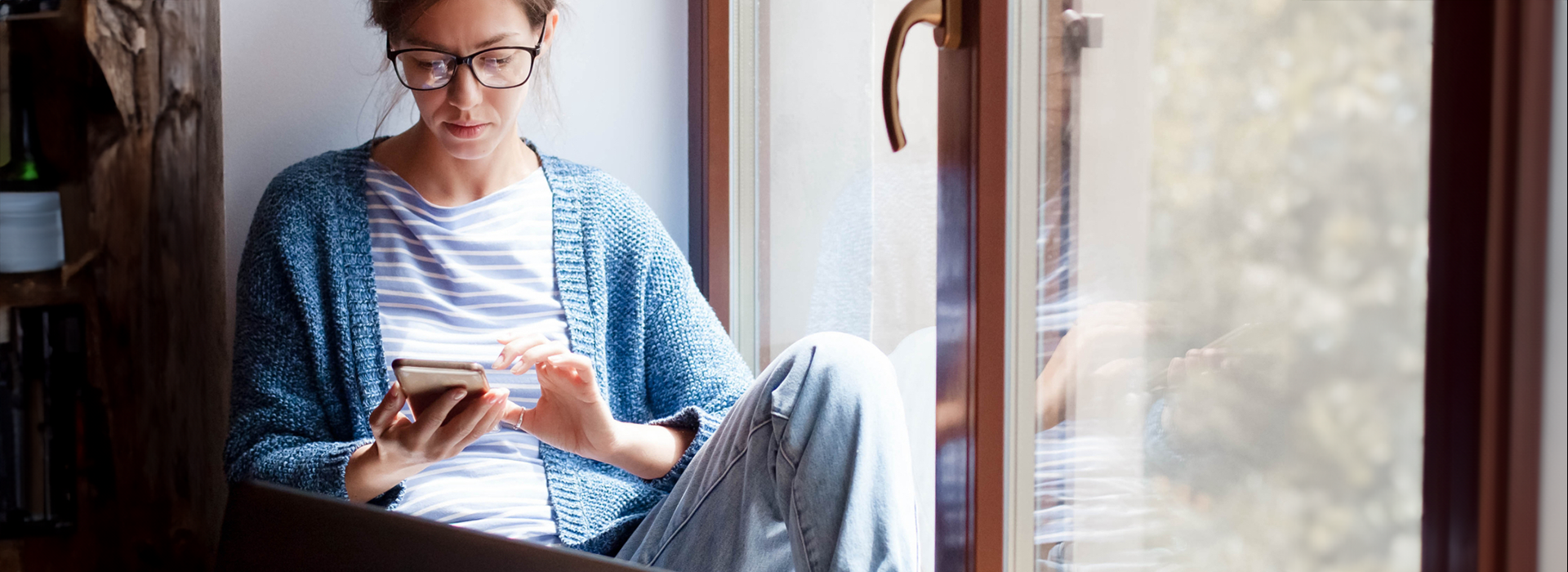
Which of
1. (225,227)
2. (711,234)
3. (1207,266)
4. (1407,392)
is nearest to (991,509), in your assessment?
(1207,266)

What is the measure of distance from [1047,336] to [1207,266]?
0.21 meters

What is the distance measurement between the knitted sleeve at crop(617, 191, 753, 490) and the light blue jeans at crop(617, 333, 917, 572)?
0.67 ft

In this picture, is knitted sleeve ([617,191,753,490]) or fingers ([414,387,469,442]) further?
knitted sleeve ([617,191,753,490])

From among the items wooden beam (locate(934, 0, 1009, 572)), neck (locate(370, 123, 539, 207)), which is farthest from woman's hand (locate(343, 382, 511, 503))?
wooden beam (locate(934, 0, 1009, 572))

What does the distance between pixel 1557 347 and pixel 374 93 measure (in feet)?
4.69

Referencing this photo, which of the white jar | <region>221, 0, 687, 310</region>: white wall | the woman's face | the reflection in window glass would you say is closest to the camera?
the reflection in window glass

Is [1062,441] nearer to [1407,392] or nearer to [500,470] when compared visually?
[1407,392]

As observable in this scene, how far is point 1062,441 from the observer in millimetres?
887

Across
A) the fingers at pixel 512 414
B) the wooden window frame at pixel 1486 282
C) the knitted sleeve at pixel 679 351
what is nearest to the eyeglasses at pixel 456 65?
the knitted sleeve at pixel 679 351

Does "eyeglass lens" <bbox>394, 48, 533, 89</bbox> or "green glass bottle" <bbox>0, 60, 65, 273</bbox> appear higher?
"eyeglass lens" <bbox>394, 48, 533, 89</bbox>

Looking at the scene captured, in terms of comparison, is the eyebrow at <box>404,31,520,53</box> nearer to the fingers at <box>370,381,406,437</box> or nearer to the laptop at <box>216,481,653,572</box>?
the fingers at <box>370,381,406,437</box>

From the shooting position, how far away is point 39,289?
4.33 ft

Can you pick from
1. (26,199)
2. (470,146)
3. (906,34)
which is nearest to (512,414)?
(470,146)

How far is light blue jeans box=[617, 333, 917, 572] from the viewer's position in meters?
0.95
